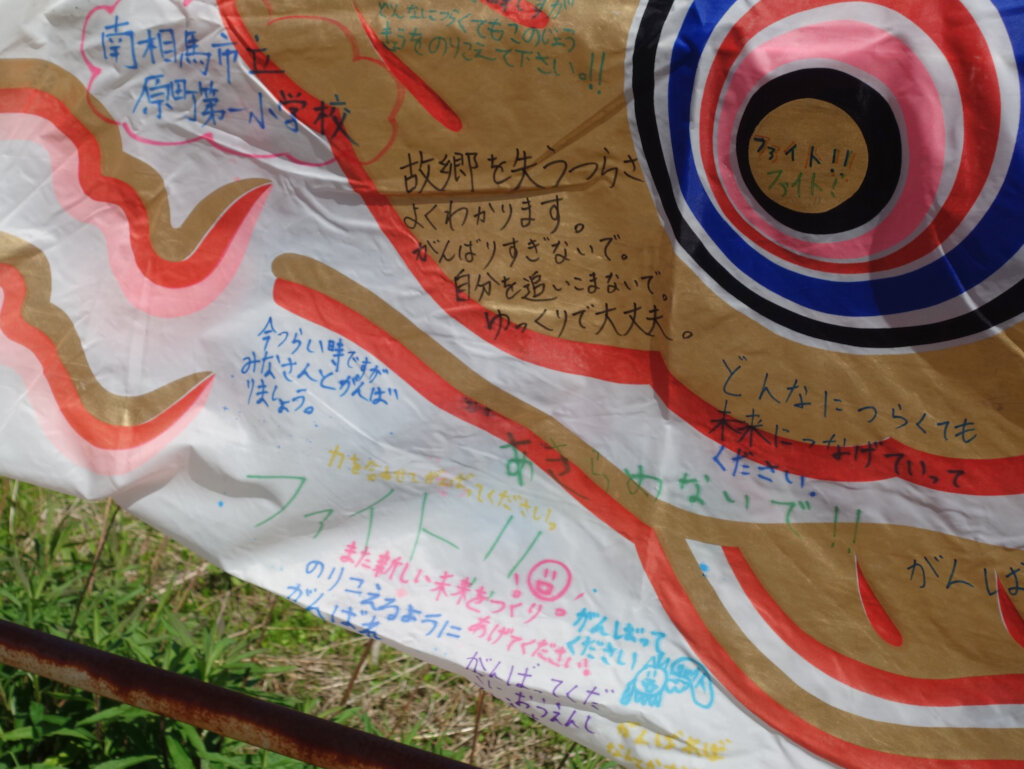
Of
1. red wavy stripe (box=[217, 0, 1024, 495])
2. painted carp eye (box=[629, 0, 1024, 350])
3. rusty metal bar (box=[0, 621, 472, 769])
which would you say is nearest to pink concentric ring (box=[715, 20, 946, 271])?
painted carp eye (box=[629, 0, 1024, 350])

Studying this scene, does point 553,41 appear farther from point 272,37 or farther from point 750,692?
point 750,692

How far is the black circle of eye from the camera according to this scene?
1.02 meters

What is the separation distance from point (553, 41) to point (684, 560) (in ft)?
2.10

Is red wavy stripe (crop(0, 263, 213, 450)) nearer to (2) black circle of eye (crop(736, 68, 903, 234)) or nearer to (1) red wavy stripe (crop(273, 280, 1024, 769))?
(1) red wavy stripe (crop(273, 280, 1024, 769))

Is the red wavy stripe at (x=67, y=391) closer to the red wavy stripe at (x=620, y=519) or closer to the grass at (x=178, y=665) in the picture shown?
the red wavy stripe at (x=620, y=519)

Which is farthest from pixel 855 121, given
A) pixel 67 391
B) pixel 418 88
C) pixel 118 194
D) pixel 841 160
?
pixel 67 391

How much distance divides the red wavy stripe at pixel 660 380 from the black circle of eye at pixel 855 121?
Result: 0.80ft

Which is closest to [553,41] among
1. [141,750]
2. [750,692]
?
[750,692]

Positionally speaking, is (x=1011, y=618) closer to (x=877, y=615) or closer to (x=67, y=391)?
(x=877, y=615)

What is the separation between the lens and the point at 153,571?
2.43 m

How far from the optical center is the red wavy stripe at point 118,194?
1.34m

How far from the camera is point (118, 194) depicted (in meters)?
1.36

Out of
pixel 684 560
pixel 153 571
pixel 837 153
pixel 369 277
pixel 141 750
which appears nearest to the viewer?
pixel 837 153

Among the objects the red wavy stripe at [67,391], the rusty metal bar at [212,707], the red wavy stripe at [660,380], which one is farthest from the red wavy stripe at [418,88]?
the rusty metal bar at [212,707]
